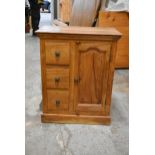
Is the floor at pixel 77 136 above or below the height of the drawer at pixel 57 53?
below

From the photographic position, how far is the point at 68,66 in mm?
1526

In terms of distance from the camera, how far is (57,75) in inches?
60.9

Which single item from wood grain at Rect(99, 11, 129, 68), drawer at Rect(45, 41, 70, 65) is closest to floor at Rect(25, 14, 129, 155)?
drawer at Rect(45, 41, 70, 65)

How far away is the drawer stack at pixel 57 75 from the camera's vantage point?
4.82 feet

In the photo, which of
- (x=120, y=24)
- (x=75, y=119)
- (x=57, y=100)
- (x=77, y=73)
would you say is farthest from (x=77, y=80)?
(x=120, y=24)

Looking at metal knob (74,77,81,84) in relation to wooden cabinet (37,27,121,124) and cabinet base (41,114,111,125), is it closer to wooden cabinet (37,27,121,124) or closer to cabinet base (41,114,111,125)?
wooden cabinet (37,27,121,124)

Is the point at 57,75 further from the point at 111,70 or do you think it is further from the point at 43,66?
the point at 111,70

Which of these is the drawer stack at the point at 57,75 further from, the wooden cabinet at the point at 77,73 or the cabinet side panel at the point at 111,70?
the cabinet side panel at the point at 111,70

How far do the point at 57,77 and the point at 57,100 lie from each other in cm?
19

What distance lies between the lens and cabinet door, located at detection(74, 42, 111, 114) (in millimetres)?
1479

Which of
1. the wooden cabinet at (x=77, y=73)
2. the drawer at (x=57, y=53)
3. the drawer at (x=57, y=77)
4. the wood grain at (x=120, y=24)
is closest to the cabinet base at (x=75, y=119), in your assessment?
the wooden cabinet at (x=77, y=73)
